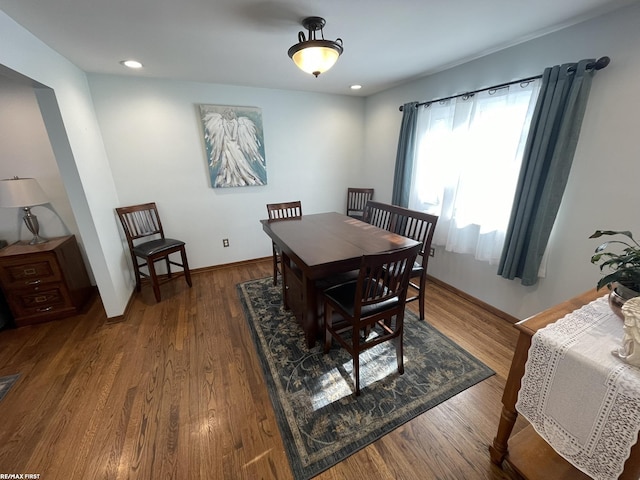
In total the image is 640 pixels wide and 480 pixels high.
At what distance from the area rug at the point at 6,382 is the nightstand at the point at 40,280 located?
737 mm

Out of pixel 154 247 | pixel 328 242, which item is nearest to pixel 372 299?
pixel 328 242

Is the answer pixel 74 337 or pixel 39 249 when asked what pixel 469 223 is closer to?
pixel 74 337

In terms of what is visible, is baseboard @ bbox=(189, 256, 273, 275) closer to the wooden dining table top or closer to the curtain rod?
the wooden dining table top

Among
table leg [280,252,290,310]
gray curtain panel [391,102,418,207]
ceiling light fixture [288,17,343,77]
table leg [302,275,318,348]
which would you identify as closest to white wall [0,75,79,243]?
table leg [280,252,290,310]

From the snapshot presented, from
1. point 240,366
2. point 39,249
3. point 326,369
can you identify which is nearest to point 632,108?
point 326,369

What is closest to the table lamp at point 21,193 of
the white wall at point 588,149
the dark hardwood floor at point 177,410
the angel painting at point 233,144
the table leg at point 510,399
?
the dark hardwood floor at point 177,410

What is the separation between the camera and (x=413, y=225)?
2.40m

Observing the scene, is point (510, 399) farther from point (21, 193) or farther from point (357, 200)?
point (21, 193)

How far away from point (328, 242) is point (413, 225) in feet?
3.18

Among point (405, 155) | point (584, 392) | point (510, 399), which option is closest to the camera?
point (584, 392)

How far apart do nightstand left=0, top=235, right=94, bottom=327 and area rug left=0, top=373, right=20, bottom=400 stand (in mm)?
737

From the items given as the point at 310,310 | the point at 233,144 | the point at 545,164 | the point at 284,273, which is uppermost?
the point at 233,144

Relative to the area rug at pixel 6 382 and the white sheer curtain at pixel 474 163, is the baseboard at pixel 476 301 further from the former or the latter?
the area rug at pixel 6 382

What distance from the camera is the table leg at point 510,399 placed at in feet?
3.29
